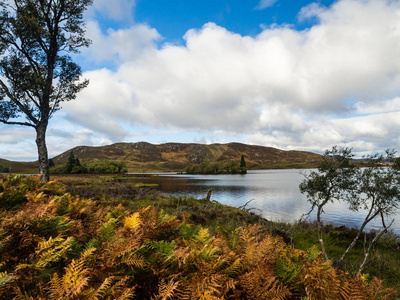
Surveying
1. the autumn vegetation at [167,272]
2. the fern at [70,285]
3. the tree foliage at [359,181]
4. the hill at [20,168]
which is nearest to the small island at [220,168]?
the hill at [20,168]

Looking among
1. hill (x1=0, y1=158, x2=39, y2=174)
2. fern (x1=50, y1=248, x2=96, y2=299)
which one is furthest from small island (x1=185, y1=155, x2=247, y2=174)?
fern (x1=50, y1=248, x2=96, y2=299)

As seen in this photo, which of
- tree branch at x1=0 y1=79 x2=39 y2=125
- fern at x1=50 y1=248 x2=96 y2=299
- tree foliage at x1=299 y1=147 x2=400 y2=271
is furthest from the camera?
tree branch at x1=0 y1=79 x2=39 y2=125

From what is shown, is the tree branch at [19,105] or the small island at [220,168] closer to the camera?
the tree branch at [19,105]

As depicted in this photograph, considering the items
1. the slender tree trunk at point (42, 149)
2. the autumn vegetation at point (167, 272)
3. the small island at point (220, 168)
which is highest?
the slender tree trunk at point (42, 149)

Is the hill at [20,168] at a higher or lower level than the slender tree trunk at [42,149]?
lower

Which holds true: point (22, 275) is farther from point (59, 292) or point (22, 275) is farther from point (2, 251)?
point (2, 251)

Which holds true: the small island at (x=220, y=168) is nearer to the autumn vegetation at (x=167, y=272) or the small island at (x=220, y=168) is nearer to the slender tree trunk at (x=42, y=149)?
the slender tree trunk at (x=42, y=149)

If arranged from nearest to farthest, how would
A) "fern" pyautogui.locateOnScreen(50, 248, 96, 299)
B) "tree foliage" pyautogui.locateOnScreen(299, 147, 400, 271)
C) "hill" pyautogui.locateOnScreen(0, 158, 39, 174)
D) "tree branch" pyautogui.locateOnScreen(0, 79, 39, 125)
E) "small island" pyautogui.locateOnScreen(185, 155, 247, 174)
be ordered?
"fern" pyautogui.locateOnScreen(50, 248, 96, 299), "tree foliage" pyautogui.locateOnScreen(299, 147, 400, 271), "tree branch" pyautogui.locateOnScreen(0, 79, 39, 125), "hill" pyautogui.locateOnScreen(0, 158, 39, 174), "small island" pyautogui.locateOnScreen(185, 155, 247, 174)

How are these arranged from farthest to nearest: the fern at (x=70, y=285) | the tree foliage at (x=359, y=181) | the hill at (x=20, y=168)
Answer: the hill at (x=20, y=168) → the tree foliage at (x=359, y=181) → the fern at (x=70, y=285)

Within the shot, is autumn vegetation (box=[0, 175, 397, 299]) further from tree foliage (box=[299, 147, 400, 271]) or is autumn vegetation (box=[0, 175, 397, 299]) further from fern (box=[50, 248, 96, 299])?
tree foliage (box=[299, 147, 400, 271])

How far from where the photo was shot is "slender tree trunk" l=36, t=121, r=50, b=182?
12.8 m

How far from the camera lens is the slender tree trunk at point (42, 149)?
41.9 feet

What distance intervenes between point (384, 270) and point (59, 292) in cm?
1000

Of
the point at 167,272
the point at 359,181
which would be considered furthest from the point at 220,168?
the point at 167,272
